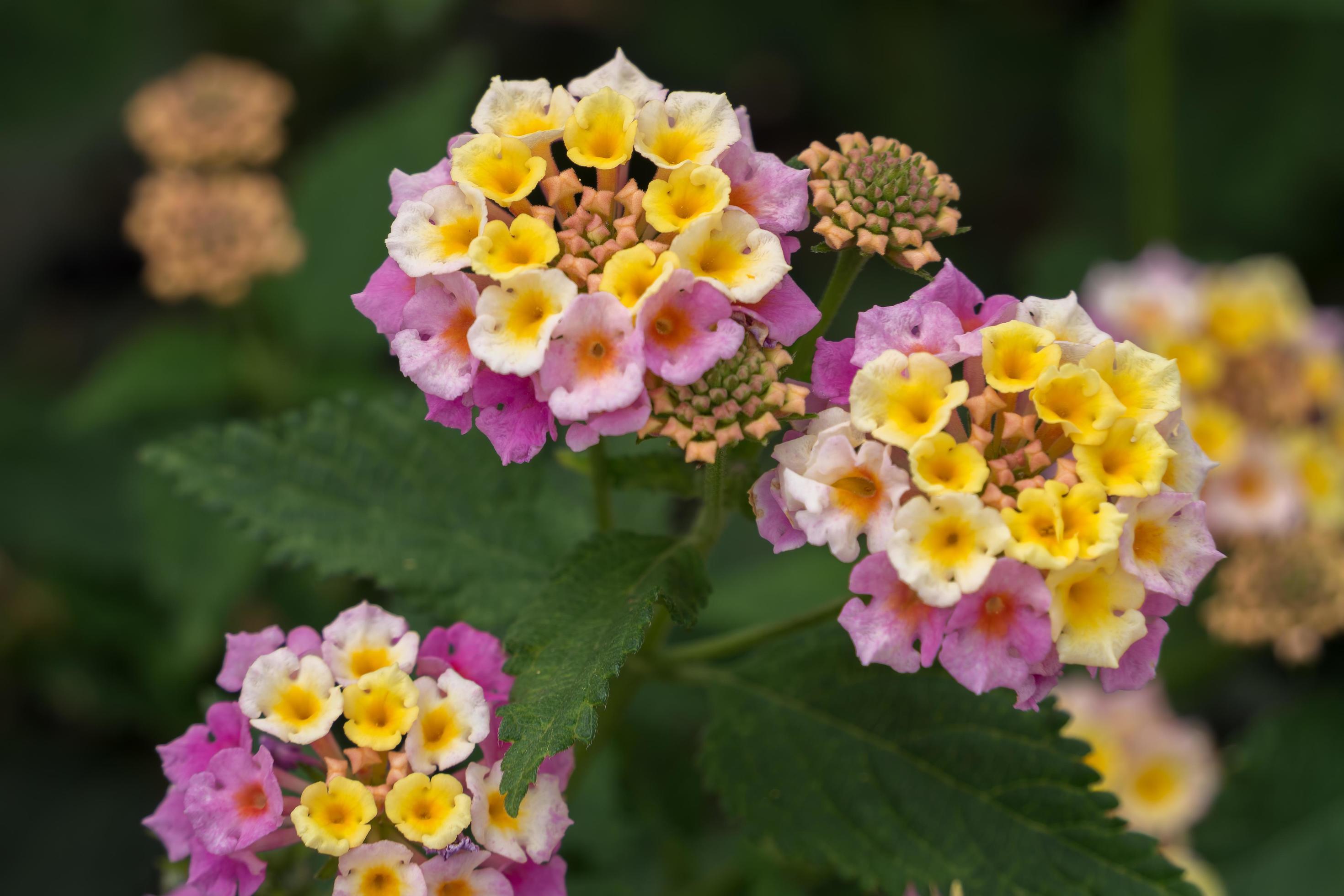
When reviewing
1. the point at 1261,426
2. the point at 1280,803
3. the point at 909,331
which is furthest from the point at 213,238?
the point at 1280,803

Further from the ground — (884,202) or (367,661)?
(884,202)

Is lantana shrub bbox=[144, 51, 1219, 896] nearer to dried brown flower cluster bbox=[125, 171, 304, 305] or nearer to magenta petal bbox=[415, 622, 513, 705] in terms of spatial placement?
magenta petal bbox=[415, 622, 513, 705]

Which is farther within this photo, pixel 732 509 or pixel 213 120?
pixel 213 120

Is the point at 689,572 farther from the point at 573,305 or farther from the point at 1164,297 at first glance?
the point at 1164,297

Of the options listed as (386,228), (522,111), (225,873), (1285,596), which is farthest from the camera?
(386,228)

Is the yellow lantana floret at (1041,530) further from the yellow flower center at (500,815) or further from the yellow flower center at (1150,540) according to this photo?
the yellow flower center at (500,815)

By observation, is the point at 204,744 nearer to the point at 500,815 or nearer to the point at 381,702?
the point at 381,702

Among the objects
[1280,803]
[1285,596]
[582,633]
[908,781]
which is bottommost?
[1280,803]

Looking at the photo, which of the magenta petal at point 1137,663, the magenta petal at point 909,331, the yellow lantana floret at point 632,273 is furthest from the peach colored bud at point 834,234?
the magenta petal at point 1137,663
